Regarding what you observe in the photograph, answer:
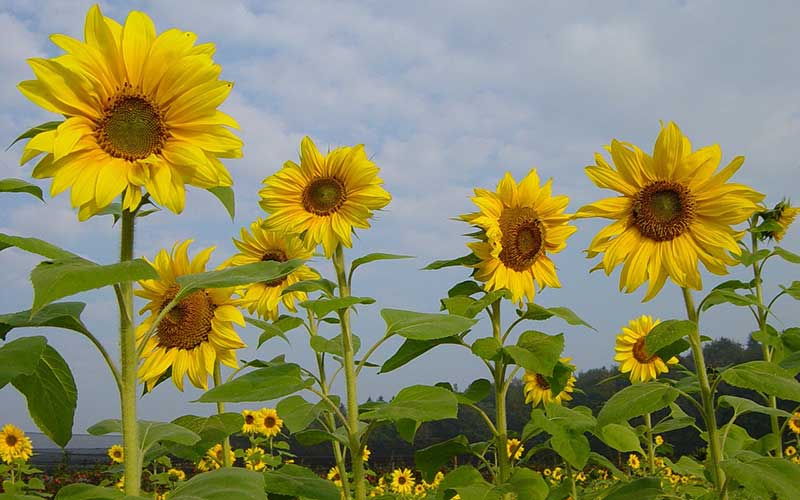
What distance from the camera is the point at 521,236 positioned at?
376 cm

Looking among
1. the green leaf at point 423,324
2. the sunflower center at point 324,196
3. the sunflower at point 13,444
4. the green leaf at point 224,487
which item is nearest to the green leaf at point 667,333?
the green leaf at point 423,324

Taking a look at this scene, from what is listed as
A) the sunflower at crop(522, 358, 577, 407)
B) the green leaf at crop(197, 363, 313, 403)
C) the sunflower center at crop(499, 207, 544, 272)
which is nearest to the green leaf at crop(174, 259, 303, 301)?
the green leaf at crop(197, 363, 313, 403)

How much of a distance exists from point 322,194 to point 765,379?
86.8 inches

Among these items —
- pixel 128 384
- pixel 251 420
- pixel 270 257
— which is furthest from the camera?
pixel 251 420

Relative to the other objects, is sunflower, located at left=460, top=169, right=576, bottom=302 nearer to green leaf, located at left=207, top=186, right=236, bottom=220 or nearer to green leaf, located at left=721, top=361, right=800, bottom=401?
green leaf, located at left=721, top=361, right=800, bottom=401

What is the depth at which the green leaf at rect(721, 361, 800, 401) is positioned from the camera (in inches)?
93.9

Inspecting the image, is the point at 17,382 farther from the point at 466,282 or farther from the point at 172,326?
the point at 466,282

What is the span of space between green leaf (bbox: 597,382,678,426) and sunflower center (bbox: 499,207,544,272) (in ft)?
3.88

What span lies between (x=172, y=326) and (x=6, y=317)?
3.59ft

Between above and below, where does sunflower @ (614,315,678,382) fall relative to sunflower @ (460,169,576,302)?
below

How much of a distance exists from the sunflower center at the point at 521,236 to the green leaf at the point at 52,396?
2.18m

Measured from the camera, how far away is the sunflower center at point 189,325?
300 centimetres

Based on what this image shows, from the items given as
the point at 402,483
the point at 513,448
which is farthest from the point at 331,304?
the point at 402,483

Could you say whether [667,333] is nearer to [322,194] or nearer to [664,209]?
[664,209]
